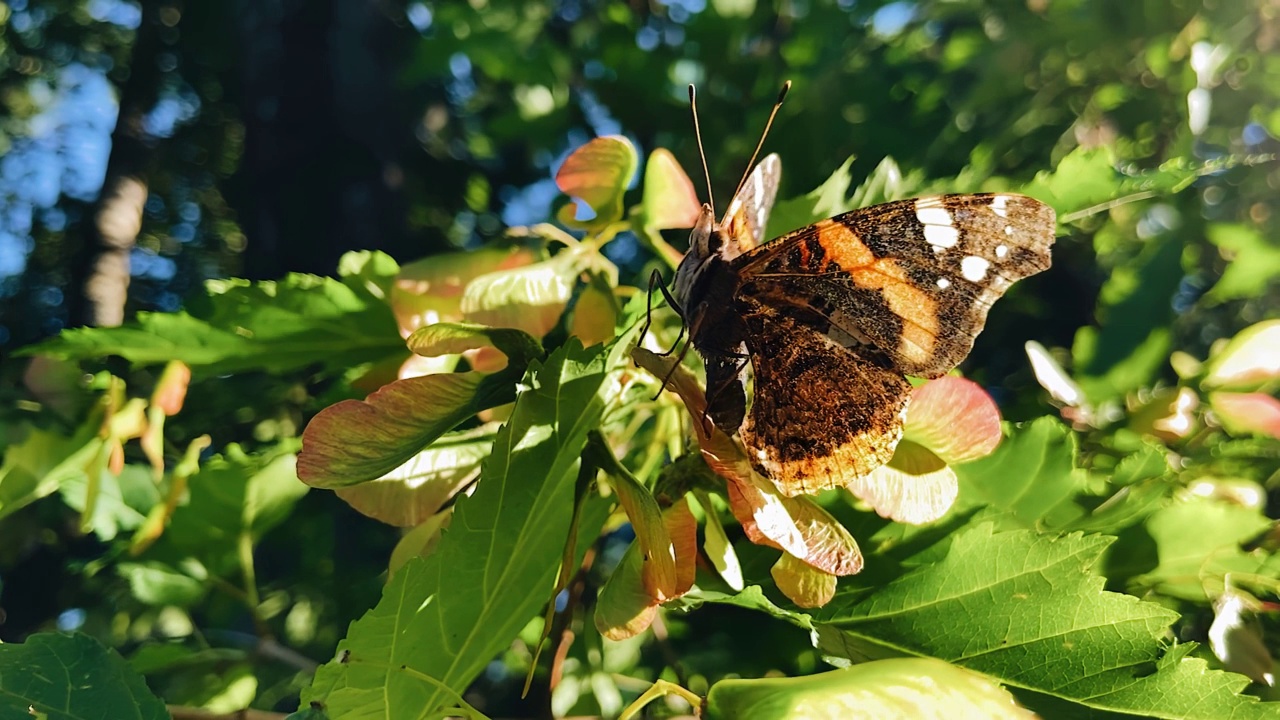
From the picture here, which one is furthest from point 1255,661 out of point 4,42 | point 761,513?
point 4,42

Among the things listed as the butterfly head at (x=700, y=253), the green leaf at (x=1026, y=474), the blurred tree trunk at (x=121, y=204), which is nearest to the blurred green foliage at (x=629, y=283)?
the green leaf at (x=1026, y=474)

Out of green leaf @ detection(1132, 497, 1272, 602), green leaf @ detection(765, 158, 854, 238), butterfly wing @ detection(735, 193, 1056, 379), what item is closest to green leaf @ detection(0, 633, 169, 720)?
butterfly wing @ detection(735, 193, 1056, 379)

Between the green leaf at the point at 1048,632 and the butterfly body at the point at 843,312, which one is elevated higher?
the butterfly body at the point at 843,312

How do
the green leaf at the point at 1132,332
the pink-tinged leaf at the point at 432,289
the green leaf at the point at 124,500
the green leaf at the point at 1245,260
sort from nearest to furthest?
the pink-tinged leaf at the point at 432,289, the green leaf at the point at 124,500, the green leaf at the point at 1132,332, the green leaf at the point at 1245,260

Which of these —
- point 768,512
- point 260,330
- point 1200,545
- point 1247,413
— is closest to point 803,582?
Answer: point 768,512

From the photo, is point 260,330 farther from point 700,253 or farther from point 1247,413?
point 1247,413

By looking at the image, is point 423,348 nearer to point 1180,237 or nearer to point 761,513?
point 761,513

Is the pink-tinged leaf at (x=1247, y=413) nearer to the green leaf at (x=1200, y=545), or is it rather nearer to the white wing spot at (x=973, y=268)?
the green leaf at (x=1200, y=545)
